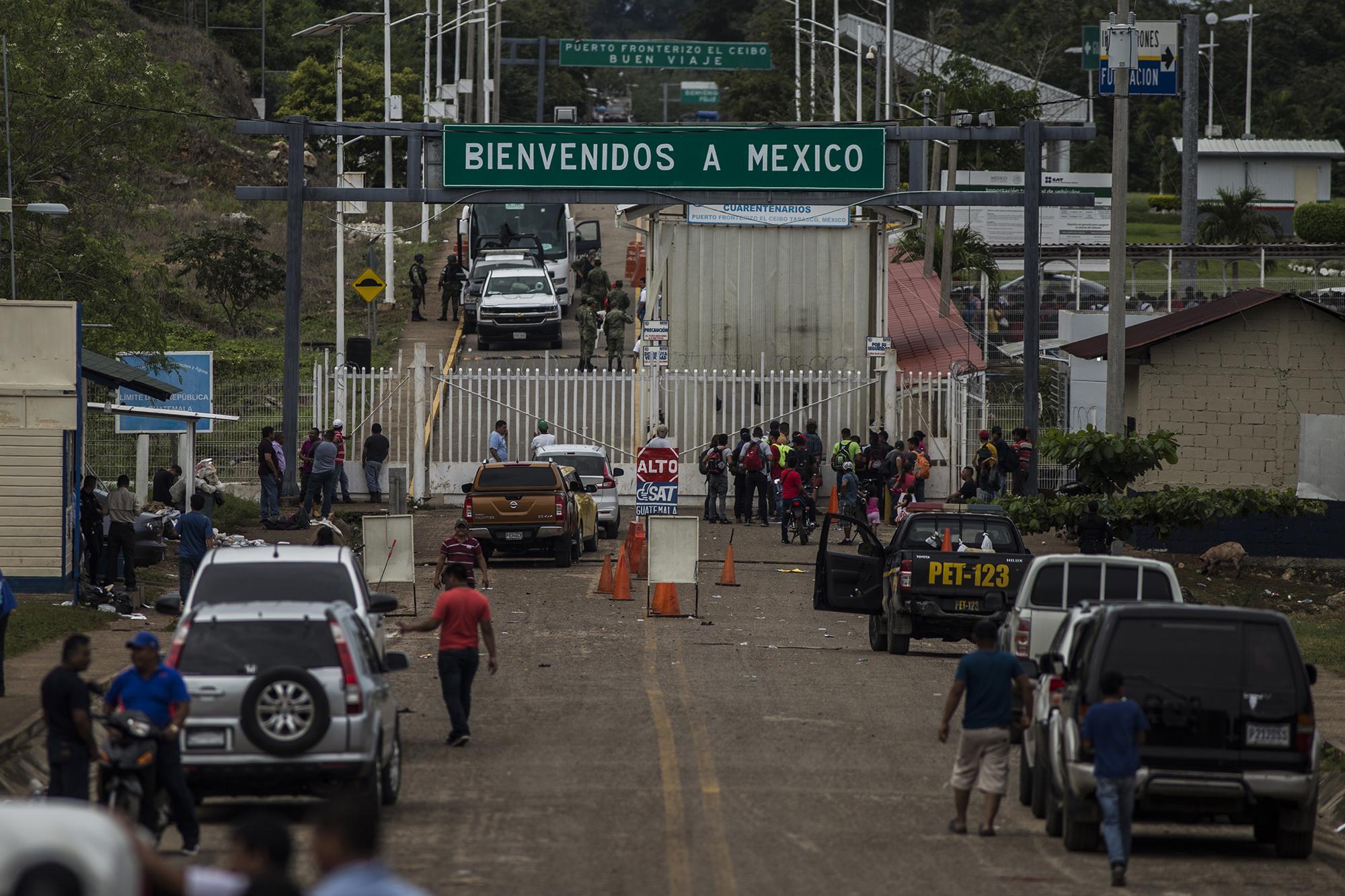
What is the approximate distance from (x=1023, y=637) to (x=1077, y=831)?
445 centimetres


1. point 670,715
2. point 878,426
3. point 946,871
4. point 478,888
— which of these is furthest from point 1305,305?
point 478,888

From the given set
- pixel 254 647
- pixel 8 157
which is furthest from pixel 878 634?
pixel 8 157

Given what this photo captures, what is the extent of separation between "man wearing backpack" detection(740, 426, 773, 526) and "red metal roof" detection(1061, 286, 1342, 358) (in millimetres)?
6348

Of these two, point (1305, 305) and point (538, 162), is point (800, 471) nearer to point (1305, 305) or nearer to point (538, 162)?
point (538, 162)

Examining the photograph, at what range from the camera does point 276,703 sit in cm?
1145

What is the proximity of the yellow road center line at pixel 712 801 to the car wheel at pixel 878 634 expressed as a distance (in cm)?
352

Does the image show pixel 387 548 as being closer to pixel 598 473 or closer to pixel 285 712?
pixel 598 473

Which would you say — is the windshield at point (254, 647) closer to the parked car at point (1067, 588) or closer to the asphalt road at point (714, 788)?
the asphalt road at point (714, 788)

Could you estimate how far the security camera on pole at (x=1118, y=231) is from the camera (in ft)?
84.2

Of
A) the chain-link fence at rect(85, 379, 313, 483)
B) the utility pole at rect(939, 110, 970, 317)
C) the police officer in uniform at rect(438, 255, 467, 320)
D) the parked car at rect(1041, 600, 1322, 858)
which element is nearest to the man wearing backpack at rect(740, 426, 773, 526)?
the chain-link fence at rect(85, 379, 313, 483)

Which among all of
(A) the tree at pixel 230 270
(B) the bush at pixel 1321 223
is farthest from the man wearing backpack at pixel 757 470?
(B) the bush at pixel 1321 223

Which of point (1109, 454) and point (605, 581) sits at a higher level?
point (1109, 454)

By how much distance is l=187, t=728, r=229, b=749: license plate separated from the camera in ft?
37.9

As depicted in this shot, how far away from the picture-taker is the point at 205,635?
11.9 metres
